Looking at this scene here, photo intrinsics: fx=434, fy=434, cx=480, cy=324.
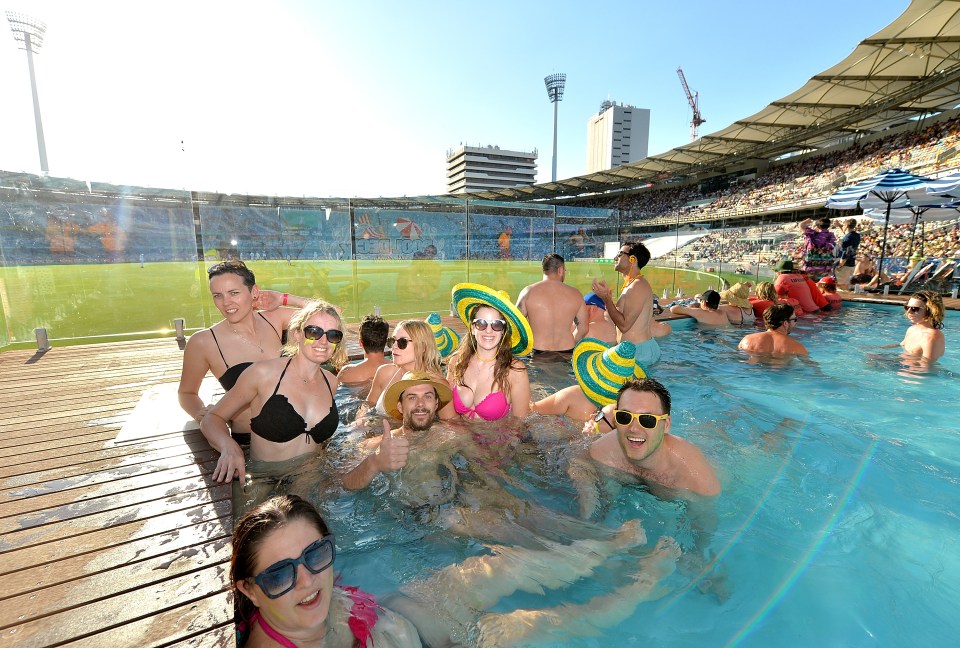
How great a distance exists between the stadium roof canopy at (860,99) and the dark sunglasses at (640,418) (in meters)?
26.1

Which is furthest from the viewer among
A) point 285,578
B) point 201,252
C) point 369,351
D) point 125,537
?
point 201,252

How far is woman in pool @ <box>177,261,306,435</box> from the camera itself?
3402 mm

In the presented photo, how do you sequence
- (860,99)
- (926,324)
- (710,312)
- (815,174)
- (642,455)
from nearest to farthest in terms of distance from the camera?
(642,455), (926,324), (710,312), (860,99), (815,174)

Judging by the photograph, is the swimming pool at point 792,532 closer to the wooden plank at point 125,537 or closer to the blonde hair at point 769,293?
the wooden plank at point 125,537

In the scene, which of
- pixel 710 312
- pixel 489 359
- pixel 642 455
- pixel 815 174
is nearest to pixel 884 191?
pixel 710 312

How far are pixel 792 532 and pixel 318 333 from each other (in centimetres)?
384

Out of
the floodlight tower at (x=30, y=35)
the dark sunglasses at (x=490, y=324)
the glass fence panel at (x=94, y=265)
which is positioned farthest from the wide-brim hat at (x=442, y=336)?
the floodlight tower at (x=30, y=35)

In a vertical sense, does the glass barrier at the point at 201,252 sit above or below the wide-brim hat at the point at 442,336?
above

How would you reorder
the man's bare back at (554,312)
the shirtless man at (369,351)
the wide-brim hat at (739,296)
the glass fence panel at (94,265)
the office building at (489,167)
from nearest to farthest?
1. the shirtless man at (369,351)
2. the man's bare back at (554,312)
3. the glass fence panel at (94,265)
4. the wide-brim hat at (739,296)
5. the office building at (489,167)

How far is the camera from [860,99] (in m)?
26.3

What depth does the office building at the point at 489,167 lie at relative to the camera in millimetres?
126825

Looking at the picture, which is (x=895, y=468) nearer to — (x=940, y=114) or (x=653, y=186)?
(x=940, y=114)

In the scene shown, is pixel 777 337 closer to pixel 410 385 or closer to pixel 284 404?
pixel 410 385

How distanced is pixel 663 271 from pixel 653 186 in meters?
38.8
